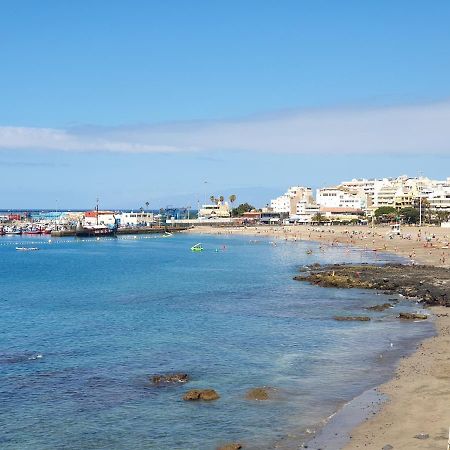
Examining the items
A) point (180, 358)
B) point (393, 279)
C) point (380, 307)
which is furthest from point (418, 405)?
point (393, 279)

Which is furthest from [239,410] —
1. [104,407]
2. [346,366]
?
[346,366]

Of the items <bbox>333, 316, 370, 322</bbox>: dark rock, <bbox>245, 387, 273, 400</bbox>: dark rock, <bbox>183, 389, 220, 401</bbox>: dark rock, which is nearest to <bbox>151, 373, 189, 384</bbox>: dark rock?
<bbox>183, 389, 220, 401</bbox>: dark rock

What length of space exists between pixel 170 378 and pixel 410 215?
138156 millimetres

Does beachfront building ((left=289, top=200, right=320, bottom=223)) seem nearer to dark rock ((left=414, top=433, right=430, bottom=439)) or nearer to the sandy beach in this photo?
the sandy beach

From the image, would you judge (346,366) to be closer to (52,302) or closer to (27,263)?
(52,302)

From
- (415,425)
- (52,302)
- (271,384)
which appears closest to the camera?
(415,425)

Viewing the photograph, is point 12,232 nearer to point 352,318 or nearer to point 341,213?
point 341,213

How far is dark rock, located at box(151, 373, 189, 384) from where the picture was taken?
972 inches

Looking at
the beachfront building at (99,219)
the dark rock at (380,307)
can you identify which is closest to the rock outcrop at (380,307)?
the dark rock at (380,307)

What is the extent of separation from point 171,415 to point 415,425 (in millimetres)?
7842

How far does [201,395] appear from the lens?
22641 millimetres

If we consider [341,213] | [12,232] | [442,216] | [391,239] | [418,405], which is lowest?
[418,405]

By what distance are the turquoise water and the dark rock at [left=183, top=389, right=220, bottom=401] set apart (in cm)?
38

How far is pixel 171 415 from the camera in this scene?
2094 centimetres
